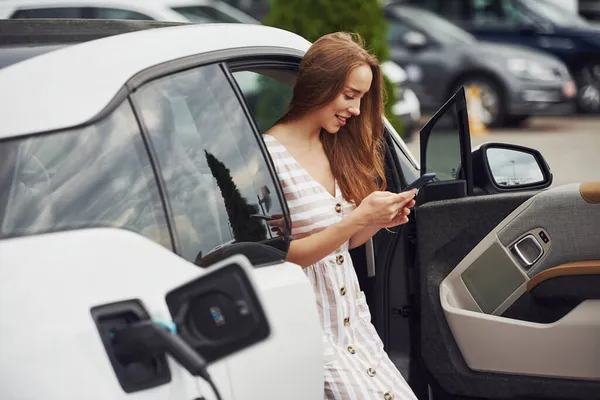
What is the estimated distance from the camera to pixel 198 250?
2.48 metres

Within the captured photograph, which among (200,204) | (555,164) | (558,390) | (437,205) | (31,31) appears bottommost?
(555,164)

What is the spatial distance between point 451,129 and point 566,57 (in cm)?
1348

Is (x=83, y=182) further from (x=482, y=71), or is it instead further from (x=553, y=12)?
(x=553, y=12)

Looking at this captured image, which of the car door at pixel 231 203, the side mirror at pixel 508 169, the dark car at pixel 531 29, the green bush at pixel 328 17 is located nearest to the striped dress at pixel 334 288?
the car door at pixel 231 203

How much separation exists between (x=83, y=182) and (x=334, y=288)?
117cm

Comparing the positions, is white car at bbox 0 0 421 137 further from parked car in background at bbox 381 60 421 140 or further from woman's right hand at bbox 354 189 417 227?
woman's right hand at bbox 354 189 417 227

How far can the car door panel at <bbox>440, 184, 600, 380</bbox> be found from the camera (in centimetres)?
352

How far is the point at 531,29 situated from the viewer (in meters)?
16.8

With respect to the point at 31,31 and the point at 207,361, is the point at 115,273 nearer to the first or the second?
the point at 207,361

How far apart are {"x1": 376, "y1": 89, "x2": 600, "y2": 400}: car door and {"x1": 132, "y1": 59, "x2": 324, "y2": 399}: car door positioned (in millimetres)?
1057

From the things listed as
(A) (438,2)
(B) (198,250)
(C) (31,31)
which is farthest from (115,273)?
(A) (438,2)

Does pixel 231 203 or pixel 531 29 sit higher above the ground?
pixel 231 203

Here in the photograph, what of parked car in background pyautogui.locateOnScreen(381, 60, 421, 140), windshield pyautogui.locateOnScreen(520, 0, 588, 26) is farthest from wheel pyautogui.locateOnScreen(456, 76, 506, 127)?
parked car in background pyautogui.locateOnScreen(381, 60, 421, 140)

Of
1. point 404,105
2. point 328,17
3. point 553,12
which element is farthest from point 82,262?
point 553,12
